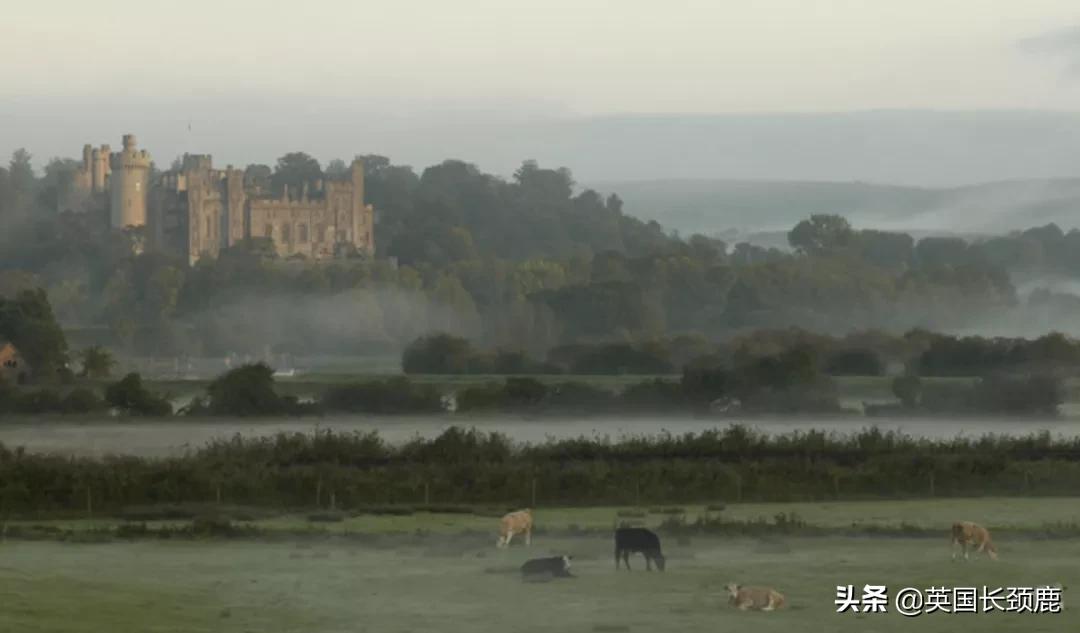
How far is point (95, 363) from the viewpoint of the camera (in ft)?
127

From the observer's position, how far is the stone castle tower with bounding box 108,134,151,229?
293ft

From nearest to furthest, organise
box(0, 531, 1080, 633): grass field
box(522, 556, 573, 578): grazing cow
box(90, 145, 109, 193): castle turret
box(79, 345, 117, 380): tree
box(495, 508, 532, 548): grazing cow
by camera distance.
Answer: box(0, 531, 1080, 633): grass field < box(522, 556, 573, 578): grazing cow < box(495, 508, 532, 548): grazing cow < box(79, 345, 117, 380): tree < box(90, 145, 109, 193): castle turret

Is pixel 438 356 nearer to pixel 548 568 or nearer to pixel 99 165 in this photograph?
pixel 548 568

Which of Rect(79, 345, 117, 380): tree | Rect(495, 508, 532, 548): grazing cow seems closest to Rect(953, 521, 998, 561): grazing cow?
Rect(495, 508, 532, 548): grazing cow

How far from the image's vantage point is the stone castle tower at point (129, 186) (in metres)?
89.2

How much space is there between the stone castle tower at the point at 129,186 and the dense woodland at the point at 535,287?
8695mm

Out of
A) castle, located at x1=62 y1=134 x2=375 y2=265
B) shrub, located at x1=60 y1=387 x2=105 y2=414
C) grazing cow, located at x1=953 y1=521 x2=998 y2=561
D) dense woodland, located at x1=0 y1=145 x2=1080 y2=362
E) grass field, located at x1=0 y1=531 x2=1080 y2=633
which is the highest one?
castle, located at x1=62 y1=134 x2=375 y2=265

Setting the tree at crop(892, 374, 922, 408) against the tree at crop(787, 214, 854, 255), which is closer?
the tree at crop(892, 374, 922, 408)

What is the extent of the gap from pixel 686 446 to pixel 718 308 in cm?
2211

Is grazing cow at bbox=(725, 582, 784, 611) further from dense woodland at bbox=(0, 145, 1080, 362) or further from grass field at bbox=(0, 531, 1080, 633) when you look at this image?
dense woodland at bbox=(0, 145, 1080, 362)

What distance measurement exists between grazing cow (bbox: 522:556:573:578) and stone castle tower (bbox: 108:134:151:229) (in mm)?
68558

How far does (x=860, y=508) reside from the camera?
25438mm

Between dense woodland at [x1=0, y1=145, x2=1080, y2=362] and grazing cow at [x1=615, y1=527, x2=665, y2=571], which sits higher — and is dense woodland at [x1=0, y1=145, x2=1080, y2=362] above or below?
above

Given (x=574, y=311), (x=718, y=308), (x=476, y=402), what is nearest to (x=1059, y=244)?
(x=718, y=308)
